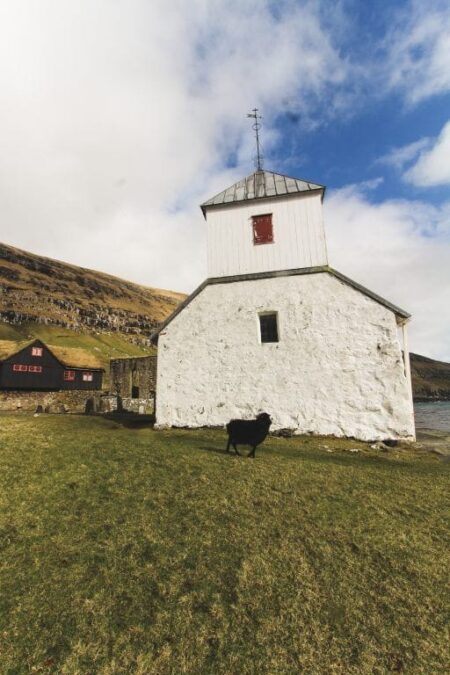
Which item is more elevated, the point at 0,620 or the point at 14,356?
the point at 14,356

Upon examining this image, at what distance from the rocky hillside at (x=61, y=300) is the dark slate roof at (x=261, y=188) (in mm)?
121805

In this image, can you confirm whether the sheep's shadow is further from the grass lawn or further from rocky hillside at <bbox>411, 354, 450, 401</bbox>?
rocky hillside at <bbox>411, 354, 450, 401</bbox>

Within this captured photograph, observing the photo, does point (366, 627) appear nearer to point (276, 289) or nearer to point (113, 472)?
point (113, 472)

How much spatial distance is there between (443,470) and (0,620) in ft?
35.0

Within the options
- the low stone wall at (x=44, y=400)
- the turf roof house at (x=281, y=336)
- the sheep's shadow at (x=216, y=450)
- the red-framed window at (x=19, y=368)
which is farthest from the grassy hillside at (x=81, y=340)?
the sheep's shadow at (x=216, y=450)

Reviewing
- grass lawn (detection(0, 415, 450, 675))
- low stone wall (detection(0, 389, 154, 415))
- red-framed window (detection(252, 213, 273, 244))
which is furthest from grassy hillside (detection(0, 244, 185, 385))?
grass lawn (detection(0, 415, 450, 675))

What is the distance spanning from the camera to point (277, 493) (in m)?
6.88

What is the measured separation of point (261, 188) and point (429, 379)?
17747cm

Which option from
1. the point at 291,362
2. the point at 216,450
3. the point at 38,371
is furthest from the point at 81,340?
the point at 216,450

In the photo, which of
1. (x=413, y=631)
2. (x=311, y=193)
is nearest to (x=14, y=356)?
(x=311, y=193)

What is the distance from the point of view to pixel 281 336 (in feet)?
47.0

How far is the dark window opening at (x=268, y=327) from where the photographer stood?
14.7m

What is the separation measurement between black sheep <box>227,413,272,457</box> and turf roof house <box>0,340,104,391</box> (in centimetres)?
4987

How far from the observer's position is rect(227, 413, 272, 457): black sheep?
956 centimetres
